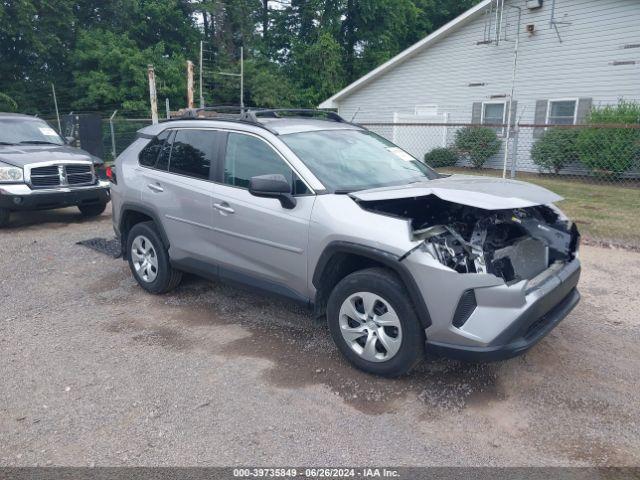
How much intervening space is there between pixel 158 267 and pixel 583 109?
13.2 meters

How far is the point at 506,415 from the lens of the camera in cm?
320

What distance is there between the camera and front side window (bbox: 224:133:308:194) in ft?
13.5

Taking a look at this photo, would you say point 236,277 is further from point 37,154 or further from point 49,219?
point 49,219

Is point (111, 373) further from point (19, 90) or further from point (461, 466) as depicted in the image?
point (19, 90)

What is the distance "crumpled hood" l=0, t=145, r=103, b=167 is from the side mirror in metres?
5.96

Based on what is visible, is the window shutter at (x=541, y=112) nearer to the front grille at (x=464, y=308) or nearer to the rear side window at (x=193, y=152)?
→ the rear side window at (x=193, y=152)

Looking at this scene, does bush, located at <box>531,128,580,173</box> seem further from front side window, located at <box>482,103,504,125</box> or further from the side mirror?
the side mirror

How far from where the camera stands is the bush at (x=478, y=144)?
14.4 meters

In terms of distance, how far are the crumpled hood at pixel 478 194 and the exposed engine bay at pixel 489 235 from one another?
106mm

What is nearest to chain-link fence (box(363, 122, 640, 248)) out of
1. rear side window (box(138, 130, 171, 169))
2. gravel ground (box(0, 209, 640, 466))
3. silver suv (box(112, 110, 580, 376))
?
gravel ground (box(0, 209, 640, 466))

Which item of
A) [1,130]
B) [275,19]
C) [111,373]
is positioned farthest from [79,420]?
[275,19]

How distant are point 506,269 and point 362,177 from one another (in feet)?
4.44

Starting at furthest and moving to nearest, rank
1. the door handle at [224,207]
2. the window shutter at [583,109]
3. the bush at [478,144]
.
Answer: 1. the bush at [478,144]
2. the window shutter at [583,109]
3. the door handle at [224,207]

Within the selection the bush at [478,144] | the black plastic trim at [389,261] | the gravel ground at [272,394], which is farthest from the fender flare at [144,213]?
the bush at [478,144]
